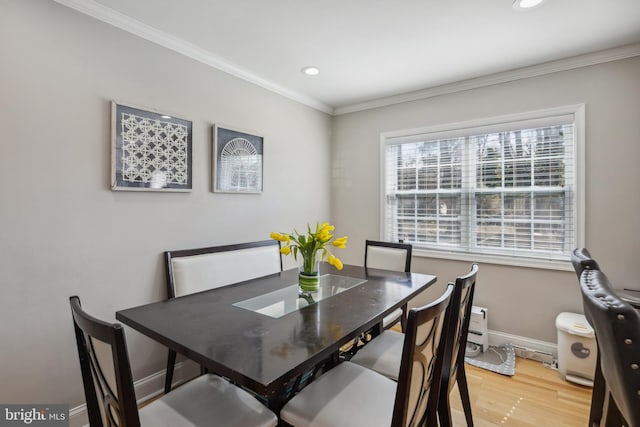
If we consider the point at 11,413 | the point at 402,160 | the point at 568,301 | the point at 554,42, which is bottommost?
the point at 11,413

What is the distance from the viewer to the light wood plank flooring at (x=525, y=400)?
199 centimetres

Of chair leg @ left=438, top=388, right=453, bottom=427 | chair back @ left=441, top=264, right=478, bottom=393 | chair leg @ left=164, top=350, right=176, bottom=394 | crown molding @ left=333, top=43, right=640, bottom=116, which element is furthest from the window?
chair leg @ left=164, top=350, right=176, bottom=394

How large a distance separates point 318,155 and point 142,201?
216 centimetres

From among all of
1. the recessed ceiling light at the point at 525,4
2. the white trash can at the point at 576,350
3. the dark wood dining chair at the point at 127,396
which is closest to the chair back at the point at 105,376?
the dark wood dining chair at the point at 127,396

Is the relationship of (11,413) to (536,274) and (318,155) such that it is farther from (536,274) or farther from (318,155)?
(536,274)

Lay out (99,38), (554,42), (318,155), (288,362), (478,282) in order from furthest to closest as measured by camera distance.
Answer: (318,155) → (478,282) → (554,42) → (99,38) → (288,362)

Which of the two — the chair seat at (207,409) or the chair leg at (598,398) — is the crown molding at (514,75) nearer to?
the chair leg at (598,398)

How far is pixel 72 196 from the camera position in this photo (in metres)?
1.86

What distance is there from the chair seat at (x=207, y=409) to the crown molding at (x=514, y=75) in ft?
10.5

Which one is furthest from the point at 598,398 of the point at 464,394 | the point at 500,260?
the point at 500,260

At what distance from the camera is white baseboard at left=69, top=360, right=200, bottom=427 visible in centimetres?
188

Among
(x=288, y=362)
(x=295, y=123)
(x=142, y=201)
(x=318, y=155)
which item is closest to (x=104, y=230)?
(x=142, y=201)

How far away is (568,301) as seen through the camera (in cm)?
269

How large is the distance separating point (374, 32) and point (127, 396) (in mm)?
2449
